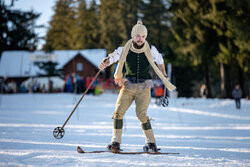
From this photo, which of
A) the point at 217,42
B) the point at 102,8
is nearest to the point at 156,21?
the point at 102,8

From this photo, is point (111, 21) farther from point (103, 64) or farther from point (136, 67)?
point (136, 67)

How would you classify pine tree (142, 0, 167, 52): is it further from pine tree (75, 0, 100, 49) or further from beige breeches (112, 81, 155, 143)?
beige breeches (112, 81, 155, 143)

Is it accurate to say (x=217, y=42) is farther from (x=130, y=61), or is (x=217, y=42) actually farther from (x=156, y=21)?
(x=130, y=61)

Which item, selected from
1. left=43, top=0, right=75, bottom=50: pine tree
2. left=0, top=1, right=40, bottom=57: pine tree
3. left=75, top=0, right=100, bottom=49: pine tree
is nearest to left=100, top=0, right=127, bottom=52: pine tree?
left=75, top=0, right=100, bottom=49: pine tree

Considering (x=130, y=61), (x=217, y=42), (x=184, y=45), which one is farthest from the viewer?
(x=184, y=45)

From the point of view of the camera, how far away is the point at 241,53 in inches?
928

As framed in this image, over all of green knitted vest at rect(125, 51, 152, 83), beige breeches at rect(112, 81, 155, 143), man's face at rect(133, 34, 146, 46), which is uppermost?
man's face at rect(133, 34, 146, 46)

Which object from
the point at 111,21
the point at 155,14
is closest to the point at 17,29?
the point at 111,21

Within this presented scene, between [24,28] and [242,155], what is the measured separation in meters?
45.2

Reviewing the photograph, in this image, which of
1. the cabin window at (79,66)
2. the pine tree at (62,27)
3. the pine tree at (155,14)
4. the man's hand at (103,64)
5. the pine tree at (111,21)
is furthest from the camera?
the pine tree at (62,27)

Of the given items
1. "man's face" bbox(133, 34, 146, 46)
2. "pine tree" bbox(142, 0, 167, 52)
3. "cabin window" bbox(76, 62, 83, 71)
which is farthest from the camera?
"cabin window" bbox(76, 62, 83, 71)

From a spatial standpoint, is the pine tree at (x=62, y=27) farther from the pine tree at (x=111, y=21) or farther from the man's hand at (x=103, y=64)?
the man's hand at (x=103, y=64)

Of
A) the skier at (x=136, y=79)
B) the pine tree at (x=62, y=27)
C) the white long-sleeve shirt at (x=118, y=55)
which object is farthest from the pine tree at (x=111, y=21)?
the skier at (x=136, y=79)

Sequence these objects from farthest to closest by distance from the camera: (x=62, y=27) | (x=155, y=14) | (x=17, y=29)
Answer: (x=62, y=27)
(x=17, y=29)
(x=155, y=14)
